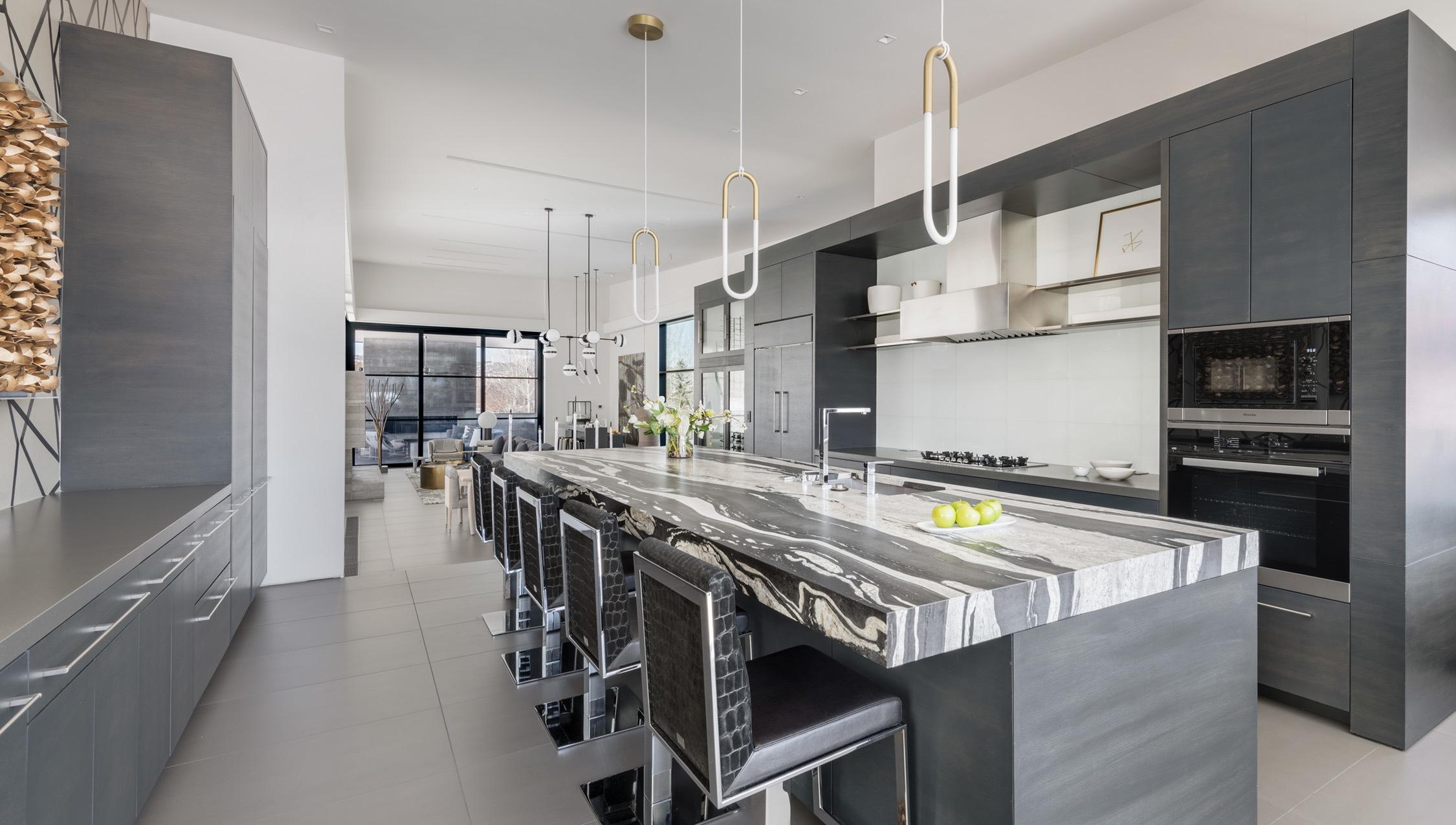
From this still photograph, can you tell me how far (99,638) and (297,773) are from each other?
3.15 feet

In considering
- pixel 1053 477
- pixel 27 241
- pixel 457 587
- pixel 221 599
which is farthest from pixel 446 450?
pixel 1053 477

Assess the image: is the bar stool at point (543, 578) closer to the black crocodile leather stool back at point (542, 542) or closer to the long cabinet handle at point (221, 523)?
the black crocodile leather stool back at point (542, 542)

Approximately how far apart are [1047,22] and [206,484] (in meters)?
4.50

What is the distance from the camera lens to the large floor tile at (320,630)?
3135 millimetres

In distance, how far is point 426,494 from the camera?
8.51 metres

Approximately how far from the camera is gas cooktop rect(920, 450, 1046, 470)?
402 cm

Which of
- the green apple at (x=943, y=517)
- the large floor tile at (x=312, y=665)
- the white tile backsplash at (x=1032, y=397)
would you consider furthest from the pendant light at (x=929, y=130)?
the large floor tile at (x=312, y=665)

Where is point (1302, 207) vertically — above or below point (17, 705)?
above

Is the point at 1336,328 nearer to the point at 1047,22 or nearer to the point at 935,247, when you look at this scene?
the point at 1047,22

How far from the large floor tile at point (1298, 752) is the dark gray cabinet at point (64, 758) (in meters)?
2.94

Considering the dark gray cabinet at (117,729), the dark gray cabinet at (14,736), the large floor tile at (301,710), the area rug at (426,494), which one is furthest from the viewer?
the area rug at (426,494)

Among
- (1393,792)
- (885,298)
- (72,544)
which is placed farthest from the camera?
(885,298)

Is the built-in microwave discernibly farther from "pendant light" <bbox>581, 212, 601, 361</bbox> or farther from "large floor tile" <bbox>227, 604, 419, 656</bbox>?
"pendant light" <bbox>581, 212, 601, 361</bbox>

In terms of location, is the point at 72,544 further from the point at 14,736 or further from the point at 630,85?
the point at 630,85
